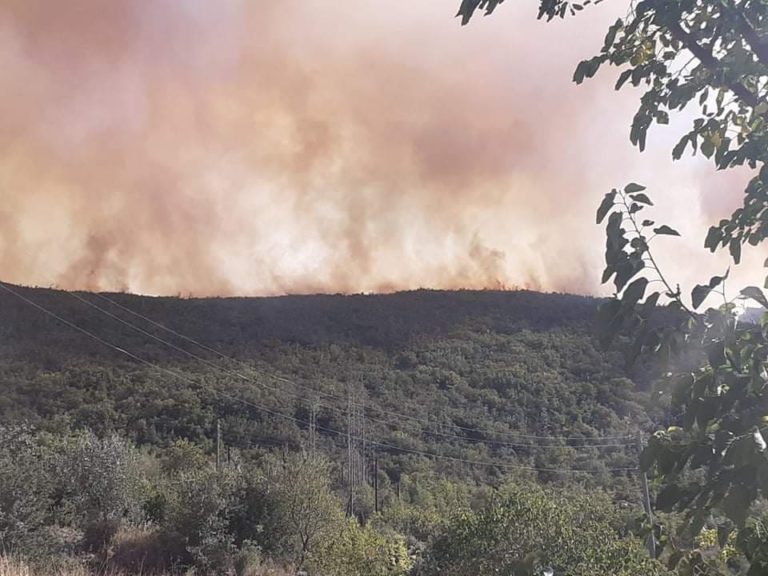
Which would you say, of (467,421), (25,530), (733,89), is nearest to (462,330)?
(467,421)

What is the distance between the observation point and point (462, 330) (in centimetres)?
8031

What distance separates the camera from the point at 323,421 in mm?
54844

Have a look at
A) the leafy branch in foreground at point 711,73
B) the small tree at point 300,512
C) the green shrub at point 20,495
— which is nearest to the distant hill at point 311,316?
the green shrub at point 20,495

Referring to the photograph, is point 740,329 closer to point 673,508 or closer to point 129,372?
point 673,508

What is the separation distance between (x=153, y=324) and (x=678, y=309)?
→ 72296 millimetres

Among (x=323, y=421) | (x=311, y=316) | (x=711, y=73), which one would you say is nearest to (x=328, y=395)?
(x=323, y=421)

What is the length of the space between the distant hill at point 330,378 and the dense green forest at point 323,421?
0.72 feet

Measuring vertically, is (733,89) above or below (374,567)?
above

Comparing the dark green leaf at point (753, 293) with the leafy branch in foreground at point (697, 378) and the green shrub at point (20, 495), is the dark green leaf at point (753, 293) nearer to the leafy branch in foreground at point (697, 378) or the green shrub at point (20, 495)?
the leafy branch in foreground at point (697, 378)

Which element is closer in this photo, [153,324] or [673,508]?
[673,508]

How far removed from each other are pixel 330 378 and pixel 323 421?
1127 cm

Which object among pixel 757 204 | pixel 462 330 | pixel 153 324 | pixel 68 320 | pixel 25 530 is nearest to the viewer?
pixel 757 204

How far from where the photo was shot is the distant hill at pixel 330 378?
165 feet

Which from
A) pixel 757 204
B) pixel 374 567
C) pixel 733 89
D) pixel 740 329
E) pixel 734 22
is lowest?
pixel 374 567
